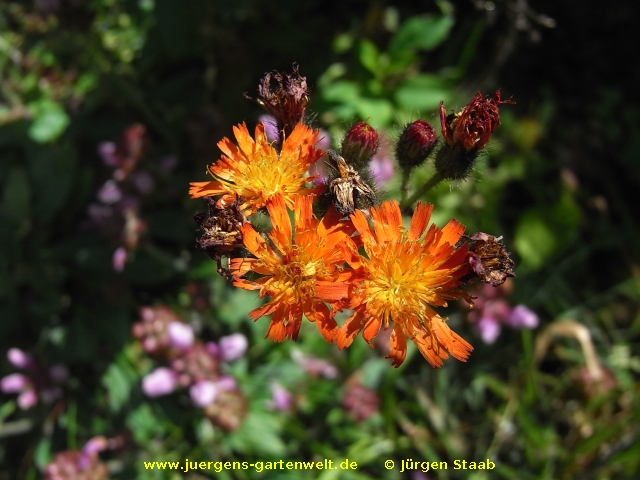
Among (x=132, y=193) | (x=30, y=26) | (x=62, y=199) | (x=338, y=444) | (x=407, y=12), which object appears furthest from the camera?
(x=407, y=12)

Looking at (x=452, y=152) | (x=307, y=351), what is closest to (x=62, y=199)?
(x=307, y=351)

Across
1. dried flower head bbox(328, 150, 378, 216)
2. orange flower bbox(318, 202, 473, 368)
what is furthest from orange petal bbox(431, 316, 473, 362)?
dried flower head bbox(328, 150, 378, 216)

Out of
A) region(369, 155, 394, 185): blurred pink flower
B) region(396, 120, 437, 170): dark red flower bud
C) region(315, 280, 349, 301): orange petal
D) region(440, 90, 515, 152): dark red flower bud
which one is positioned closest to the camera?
region(315, 280, 349, 301): orange petal

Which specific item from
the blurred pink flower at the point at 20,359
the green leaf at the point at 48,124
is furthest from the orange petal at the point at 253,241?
the green leaf at the point at 48,124

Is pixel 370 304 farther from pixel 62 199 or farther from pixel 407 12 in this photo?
pixel 407 12

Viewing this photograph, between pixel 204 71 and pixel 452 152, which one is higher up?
pixel 452 152

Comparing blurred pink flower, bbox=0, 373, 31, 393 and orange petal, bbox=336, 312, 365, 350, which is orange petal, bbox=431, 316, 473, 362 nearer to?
orange petal, bbox=336, 312, 365, 350
